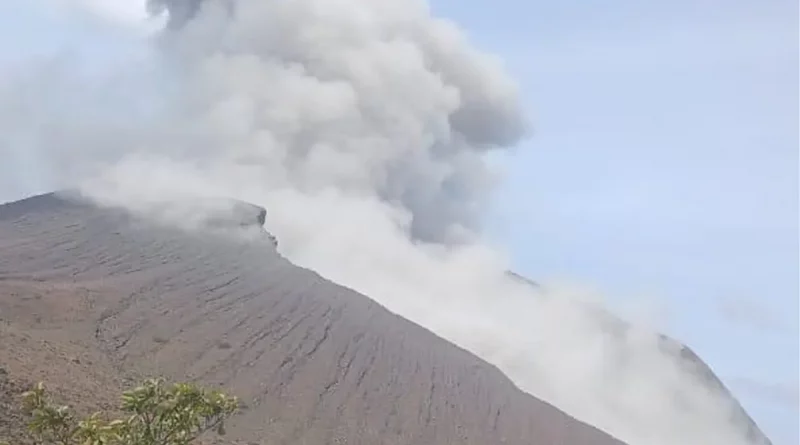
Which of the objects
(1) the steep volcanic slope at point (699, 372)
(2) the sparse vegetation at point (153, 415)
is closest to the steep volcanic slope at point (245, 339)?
(2) the sparse vegetation at point (153, 415)

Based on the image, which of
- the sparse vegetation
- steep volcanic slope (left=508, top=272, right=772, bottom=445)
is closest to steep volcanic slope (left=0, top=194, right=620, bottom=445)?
the sparse vegetation

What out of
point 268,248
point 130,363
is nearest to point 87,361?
point 130,363

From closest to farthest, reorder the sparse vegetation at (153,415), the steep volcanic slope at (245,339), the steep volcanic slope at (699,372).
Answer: the sparse vegetation at (153,415) < the steep volcanic slope at (245,339) < the steep volcanic slope at (699,372)

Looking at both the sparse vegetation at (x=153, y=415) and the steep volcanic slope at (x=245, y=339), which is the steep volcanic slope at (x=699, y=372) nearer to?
the steep volcanic slope at (x=245, y=339)

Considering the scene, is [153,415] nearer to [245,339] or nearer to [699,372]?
[245,339]

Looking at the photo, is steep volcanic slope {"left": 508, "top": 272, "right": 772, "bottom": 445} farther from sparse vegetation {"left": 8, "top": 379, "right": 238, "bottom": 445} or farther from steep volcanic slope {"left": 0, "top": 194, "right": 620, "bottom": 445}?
sparse vegetation {"left": 8, "top": 379, "right": 238, "bottom": 445}

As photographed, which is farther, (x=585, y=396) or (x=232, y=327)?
(x=585, y=396)

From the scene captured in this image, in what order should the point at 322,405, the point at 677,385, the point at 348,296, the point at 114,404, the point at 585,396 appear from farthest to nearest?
the point at 677,385 → the point at 585,396 → the point at 348,296 → the point at 322,405 → the point at 114,404

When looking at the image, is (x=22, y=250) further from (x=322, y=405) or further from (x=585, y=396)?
(x=585, y=396)

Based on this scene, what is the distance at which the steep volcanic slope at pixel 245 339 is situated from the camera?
41812mm

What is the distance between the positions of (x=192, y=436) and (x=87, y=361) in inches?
1248

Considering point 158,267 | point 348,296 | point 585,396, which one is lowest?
point 158,267

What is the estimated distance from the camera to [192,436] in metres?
9.19

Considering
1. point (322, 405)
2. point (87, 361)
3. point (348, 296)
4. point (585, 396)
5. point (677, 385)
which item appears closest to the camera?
point (87, 361)
